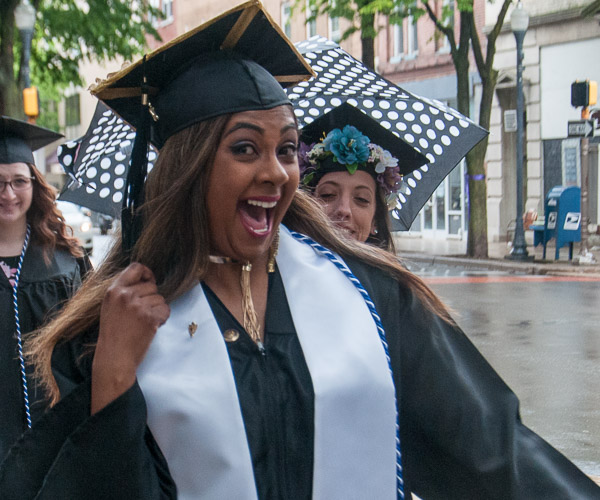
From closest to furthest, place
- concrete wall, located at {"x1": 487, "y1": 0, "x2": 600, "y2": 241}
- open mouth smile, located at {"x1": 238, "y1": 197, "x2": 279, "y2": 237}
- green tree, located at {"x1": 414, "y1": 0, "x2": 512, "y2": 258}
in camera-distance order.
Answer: open mouth smile, located at {"x1": 238, "y1": 197, "x2": 279, "y2": 237}, green tree, located at {"x1": 414, "y1": 0, "x2": 512, "y2": 258}, concrete wall, located at {"x1": 487, "y1": 0, "x2": 600, "y2": 241}

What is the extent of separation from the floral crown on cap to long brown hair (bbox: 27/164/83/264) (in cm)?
144

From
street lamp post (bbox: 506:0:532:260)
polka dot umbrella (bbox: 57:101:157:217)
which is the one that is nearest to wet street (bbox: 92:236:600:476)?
polka dot umbrella (bbox: 57:101:157:217)

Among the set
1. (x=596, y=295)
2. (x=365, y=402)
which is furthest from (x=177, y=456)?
(x=596, y=295)

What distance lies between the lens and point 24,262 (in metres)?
4.66

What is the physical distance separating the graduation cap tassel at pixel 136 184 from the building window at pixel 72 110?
52387mm

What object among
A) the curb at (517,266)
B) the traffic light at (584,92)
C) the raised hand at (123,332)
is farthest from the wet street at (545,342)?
the raised hand at (123,332)

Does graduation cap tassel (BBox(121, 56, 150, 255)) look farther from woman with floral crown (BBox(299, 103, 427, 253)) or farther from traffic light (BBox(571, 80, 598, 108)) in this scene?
traffic light (BBox(571, 80, 598, 108))

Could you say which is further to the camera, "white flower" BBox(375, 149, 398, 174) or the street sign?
the street sign

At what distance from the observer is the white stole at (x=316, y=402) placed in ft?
6.41

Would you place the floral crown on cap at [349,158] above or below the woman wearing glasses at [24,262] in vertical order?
above

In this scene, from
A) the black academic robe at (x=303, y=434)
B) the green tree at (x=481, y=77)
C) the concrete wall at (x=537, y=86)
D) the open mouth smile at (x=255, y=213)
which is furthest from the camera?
the concrete wall at (x=537, y=86)

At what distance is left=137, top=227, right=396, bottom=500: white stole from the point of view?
1953 millimetres

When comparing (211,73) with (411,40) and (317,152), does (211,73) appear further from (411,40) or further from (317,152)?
(411,40)

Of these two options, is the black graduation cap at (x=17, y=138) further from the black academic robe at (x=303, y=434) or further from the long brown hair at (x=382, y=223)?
the black academic robe at (x=303, y=434)
